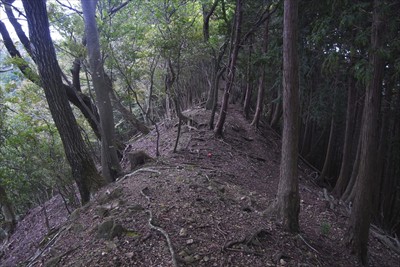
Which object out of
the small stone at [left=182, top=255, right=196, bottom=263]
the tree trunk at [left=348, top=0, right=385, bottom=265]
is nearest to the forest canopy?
the tree trunk at [left=348, top=0, right=385, bottom=265]

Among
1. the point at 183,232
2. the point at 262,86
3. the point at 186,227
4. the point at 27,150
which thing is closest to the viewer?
the point at 183,232

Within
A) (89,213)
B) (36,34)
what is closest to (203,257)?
(89,213)

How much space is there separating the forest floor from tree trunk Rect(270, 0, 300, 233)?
31 cm

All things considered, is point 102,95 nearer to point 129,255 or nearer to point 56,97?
point 56,97

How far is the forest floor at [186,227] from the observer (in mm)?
3822

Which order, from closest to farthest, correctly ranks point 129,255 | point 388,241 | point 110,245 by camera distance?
1. point 129,255
2. point 110,245
3. point 388,241

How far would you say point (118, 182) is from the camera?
629 centimetres

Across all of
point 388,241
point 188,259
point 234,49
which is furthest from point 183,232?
point 234,49

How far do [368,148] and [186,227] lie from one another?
3181mm

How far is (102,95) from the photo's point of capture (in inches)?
256

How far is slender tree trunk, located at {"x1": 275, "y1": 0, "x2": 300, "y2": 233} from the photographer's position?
4.47m

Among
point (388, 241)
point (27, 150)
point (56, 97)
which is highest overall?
point (56, 97)

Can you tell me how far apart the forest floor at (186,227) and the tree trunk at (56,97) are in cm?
57

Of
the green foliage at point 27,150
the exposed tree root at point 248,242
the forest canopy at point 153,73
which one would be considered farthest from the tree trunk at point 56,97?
the exposed tree root at point 248,242
